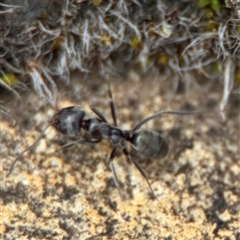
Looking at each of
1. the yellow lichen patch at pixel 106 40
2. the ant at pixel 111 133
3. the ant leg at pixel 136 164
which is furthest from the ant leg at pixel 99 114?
the yellow lichen patch at pixel 106 40

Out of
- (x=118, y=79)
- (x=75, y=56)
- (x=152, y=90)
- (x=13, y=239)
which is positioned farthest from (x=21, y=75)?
(x=13, y=239)

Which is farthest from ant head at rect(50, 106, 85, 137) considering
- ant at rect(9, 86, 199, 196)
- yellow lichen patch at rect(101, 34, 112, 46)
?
yellow lichen patch at rect(101, 34, 112, 46)

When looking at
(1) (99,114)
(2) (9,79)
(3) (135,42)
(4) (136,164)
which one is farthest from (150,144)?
(2) (9,79)

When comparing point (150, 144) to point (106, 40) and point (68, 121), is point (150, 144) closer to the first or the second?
point (68, 121)

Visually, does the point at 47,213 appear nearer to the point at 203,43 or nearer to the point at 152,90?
the point at 152,90

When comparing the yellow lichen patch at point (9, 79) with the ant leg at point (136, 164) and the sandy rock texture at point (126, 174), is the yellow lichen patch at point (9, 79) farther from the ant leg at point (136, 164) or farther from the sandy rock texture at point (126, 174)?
the ant leg at point (136, 164)

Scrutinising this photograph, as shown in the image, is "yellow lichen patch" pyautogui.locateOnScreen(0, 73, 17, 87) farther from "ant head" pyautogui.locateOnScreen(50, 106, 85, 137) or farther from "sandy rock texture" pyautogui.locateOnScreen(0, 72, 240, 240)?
"ant head" pyautogui.locateOnScreen(50, 106, 85, 137)

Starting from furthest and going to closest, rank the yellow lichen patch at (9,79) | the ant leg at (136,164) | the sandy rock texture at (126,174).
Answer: the yellow lichen patch at (9,79)
the ant leg at (136,164)
the sandy rock texture at (126,174)
